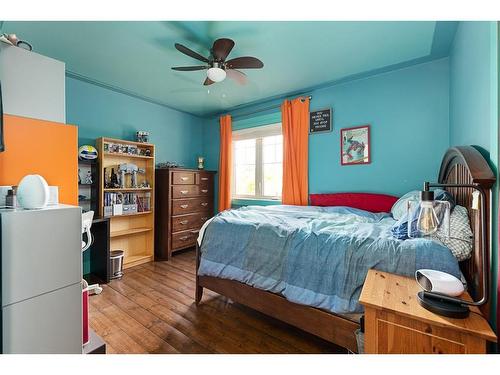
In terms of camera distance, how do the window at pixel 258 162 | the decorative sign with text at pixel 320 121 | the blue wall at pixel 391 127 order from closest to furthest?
the blue wall at pixel 391 127 < the decorative sign with text at pixel 320 121 < the window at pixel 258 162

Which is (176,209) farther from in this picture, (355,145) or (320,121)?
(355,145)

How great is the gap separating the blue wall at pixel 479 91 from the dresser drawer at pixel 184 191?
336 cm

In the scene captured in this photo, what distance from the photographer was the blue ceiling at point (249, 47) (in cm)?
191

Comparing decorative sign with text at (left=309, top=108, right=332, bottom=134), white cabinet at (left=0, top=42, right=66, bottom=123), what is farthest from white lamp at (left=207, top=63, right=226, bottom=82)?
decorative sign with text at (left=309, top=108, right=332, bottom=134)

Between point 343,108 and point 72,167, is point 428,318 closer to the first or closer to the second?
point 72,167

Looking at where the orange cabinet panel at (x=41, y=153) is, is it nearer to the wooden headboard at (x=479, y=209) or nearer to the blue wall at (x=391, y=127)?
the wooden headboard at (x=479, y=209)

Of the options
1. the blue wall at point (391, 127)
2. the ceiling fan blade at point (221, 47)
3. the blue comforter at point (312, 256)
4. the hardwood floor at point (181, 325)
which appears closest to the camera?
the blue comforter at point (312, 256)

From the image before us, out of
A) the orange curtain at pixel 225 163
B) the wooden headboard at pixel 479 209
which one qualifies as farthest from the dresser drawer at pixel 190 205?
the wooden headboard at pixel 479 209

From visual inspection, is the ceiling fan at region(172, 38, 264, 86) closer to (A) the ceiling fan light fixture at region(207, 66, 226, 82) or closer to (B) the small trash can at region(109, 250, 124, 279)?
(A) the ceiling fan light fixture at region(207, 66, 226, 82)

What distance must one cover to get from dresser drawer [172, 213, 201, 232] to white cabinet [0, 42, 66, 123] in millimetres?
2128

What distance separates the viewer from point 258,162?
13.0ft

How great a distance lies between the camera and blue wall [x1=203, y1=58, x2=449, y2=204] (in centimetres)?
247
